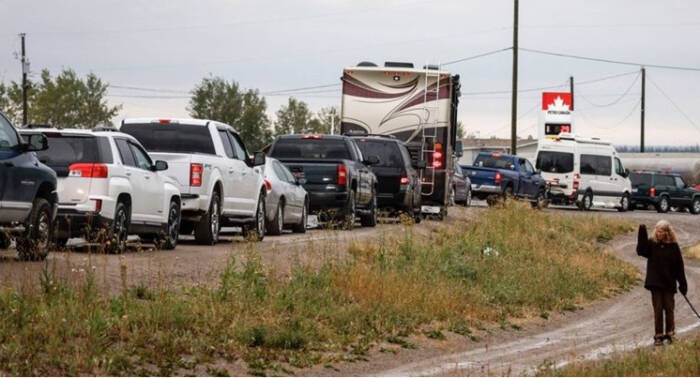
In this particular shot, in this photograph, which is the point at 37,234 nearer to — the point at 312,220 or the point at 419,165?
the point at 312,220

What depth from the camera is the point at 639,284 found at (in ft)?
91.7

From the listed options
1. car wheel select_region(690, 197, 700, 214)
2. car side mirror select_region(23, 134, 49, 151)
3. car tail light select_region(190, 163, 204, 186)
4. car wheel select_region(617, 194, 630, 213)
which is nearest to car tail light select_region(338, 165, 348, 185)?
car tail light select_region(190, 163, 204, 186)

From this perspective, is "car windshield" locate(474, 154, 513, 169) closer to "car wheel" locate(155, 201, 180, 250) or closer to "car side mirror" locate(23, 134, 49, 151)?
"car wheel" locate(155, 201, 180, 250)

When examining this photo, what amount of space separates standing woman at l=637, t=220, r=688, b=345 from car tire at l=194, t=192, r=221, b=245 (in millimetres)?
8800

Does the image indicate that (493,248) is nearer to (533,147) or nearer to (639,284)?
(639,284)

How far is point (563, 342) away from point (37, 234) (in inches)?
252

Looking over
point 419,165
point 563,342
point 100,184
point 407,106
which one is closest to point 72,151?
point 100,184

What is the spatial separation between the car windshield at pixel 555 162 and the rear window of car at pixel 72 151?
3797cm

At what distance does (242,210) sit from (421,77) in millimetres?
13486

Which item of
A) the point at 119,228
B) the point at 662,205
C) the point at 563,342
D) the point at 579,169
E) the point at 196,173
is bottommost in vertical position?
the point at 662,205

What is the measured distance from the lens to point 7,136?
59.3 ft

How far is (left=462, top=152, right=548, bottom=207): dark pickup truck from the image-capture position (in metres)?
51.5

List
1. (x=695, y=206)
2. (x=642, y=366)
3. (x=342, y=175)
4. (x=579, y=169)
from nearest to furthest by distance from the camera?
1. (x=642, y=366)
2. (x=342, y=175)
3. (x=579, y=169)
4. (x=695, y=206)

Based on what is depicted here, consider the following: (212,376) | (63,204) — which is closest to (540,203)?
(63,204)
